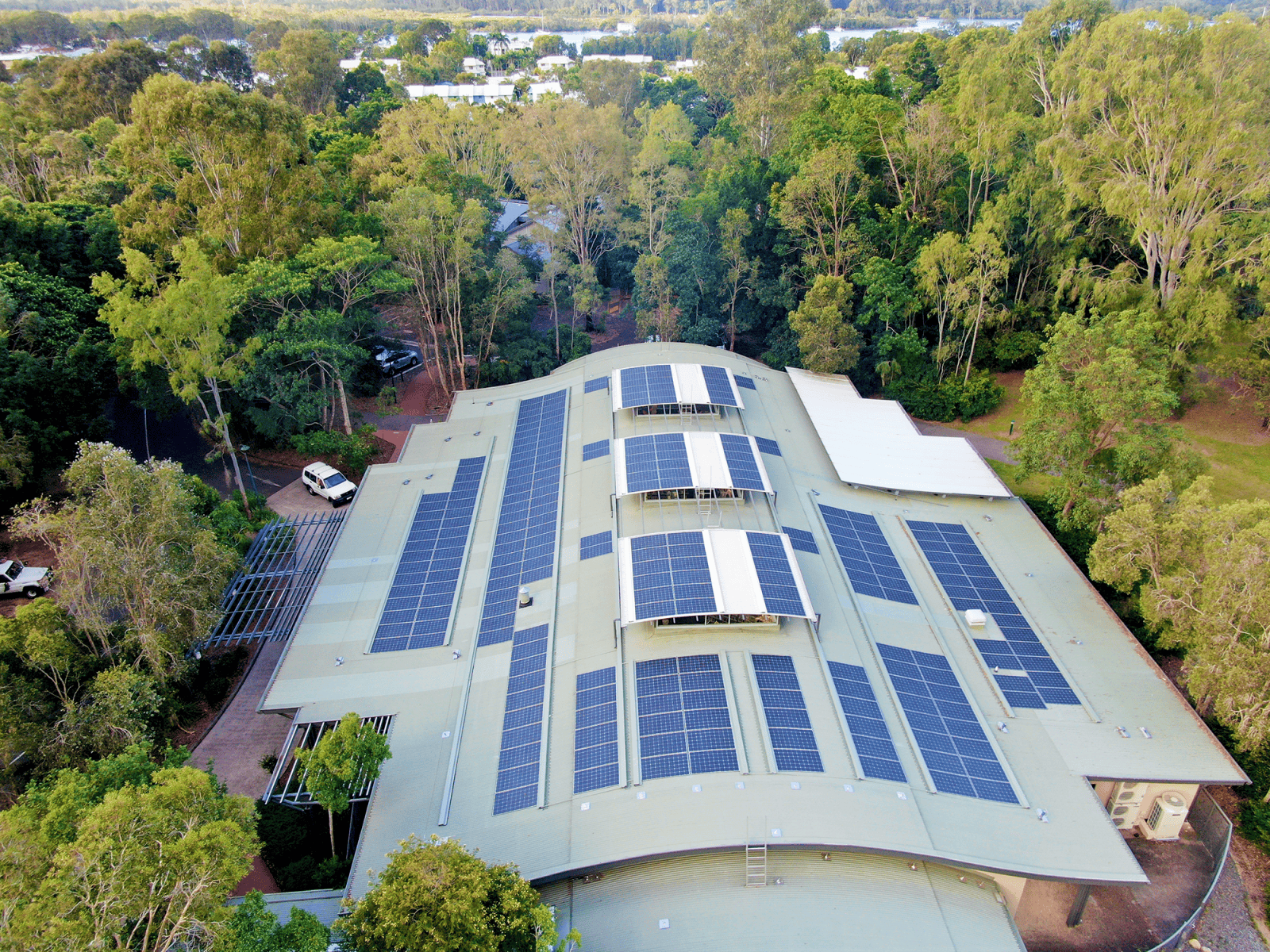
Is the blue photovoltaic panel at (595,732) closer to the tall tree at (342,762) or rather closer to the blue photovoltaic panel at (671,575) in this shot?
the blue photovoltaic panel at (671,575)

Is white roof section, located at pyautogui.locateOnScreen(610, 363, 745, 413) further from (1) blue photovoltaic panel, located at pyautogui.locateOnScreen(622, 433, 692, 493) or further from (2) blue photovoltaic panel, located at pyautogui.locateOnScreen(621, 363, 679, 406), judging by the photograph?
(1) blue photovoltaic panel, located at pyautogui.locateOnScreen(622, 433, 692, 493)

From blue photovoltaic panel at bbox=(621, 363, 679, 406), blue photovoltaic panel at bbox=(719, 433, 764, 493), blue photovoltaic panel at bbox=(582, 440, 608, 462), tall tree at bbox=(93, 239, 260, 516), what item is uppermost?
tall tree at bbox=(93, 239, 260, 516)

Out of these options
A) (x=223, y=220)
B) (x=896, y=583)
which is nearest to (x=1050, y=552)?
(x=896, y=583)

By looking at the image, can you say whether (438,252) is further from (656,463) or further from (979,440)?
(979,440)

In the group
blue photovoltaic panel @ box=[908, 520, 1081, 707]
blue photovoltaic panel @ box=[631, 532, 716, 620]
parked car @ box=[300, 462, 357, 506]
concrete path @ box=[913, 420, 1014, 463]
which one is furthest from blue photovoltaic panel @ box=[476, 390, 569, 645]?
concrete path @ box=[913, 420, 1014, 463]

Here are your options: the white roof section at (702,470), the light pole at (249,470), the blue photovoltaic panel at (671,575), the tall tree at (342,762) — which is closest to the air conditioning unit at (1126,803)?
the blue photovoltaic panel at (671,575)

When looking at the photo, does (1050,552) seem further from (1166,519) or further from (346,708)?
(346,708)
